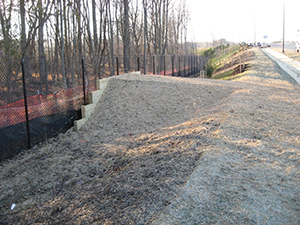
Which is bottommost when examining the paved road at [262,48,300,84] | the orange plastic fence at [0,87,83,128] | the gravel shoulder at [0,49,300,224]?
the gravel shoulder at [0,49,300,224]

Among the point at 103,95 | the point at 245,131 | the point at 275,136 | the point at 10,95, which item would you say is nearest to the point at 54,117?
the point at 10,95

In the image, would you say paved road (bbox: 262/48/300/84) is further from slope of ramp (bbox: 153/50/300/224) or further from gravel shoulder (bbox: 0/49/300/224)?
slope of ramp (bbox: 153/50/300/224)

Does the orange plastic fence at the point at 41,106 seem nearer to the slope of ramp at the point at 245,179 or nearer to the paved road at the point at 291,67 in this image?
the slope of ramp at the point at 245,179

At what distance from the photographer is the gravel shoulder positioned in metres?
3.35

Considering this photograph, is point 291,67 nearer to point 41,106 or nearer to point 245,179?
point 41,106

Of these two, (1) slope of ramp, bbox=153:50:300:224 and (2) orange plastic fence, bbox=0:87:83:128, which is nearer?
(1) slope of ramp, bbox=153:50:300:224

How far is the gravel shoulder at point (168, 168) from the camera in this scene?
11.0 ft

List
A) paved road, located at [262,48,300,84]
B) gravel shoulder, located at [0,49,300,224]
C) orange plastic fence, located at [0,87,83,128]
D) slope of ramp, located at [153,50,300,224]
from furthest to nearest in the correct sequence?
paved road, located at [262,48,300,84] < orange plastic fence, located at [0,87,83,128] < gravel shoulder, located at [0,49,300,224] < slope of ramp, located at [153,50,300,224]

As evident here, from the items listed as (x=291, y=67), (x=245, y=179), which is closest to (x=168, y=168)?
(x=245, y=179)

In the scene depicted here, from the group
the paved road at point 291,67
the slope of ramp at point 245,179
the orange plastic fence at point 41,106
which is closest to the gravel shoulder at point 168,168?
the slope of ramp at point 245,179

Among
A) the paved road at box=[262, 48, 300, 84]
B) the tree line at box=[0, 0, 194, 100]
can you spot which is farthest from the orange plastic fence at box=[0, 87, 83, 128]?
the paved road at box=[262, 48, 300, 84]

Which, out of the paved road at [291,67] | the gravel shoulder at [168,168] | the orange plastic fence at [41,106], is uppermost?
the paved road at [291,67]

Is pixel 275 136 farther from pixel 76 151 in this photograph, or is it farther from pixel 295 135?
pixel 76 151

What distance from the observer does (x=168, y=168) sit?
14.1 ft
